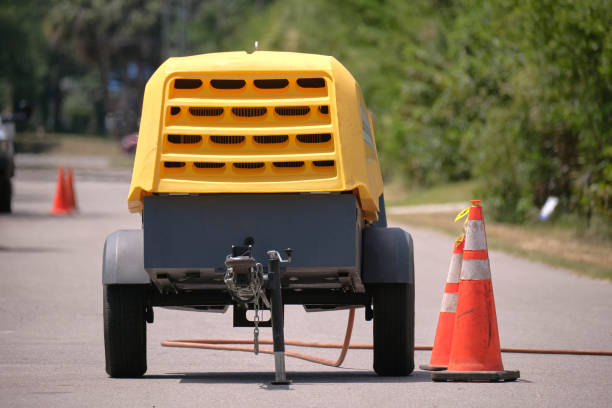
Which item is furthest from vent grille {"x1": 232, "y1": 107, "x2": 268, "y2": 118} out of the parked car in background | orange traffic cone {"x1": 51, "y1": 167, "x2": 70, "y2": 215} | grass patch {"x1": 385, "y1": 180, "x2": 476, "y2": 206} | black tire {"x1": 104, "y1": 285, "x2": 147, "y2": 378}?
grass patch {"x1": 385, "y1": 180, "x2": 476, "y2": 206}

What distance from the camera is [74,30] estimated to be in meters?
86.1

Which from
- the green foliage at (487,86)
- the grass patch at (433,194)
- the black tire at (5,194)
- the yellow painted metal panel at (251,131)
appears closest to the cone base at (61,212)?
the black tire at (5,194)

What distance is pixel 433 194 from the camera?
131ft

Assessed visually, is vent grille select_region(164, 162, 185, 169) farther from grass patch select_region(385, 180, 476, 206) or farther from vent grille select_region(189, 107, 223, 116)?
grass patch select_region(385, 180, 476, 206)

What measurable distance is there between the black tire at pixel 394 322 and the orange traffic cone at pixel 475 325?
0.28 metres

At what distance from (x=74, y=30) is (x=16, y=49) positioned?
609cm

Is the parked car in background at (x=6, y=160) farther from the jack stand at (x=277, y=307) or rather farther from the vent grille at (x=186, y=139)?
the jack stand at (x=277, y=307)

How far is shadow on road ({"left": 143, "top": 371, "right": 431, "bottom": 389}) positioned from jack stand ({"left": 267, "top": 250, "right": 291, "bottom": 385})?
0.63ft

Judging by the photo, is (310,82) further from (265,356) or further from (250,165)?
(265,356)

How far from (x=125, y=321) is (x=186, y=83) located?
1567mm

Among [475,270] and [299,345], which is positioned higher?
Result: [475,270]

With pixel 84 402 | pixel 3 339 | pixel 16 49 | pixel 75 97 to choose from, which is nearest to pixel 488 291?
pixel 84 402

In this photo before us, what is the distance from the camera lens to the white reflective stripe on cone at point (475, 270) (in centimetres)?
826

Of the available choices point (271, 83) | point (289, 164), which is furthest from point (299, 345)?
point (271, 83)
